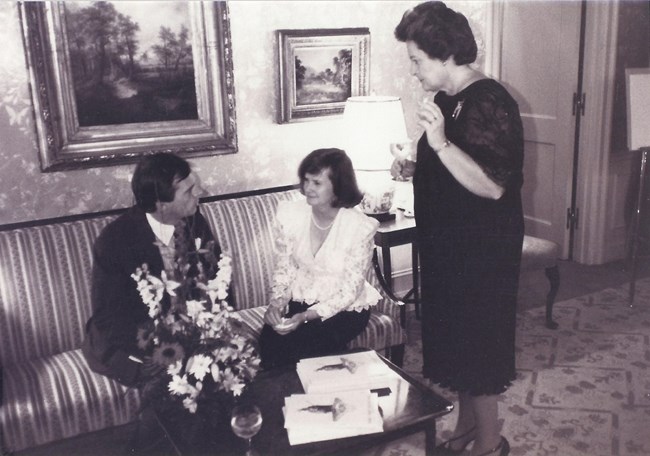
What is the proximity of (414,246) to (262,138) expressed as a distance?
3.47ft

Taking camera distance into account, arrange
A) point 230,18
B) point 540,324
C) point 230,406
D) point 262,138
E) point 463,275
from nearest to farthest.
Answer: point 230,406, point 463,275, point 230,18, point 262,138, point 540,324

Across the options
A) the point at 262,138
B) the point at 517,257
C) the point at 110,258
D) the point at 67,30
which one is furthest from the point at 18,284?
the point at 517,257

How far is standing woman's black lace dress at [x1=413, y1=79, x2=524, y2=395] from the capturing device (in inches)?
81.1

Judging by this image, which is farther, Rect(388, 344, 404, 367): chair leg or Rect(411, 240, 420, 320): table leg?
Rect(411, 240, 420, 320): table leg

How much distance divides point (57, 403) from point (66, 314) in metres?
0.53

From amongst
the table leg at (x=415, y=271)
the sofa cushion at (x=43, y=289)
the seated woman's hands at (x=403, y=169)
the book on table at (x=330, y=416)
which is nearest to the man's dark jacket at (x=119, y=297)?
the sofa cushion at (x=43, y=289)

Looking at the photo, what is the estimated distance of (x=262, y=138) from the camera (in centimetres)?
361

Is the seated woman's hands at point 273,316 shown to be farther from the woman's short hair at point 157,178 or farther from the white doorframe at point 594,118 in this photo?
the white doorframe at point 594,118

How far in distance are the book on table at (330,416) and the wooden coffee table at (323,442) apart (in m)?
0.03

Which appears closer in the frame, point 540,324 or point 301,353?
point 301,353

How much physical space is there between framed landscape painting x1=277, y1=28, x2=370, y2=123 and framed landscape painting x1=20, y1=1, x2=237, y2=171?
333 millimetres

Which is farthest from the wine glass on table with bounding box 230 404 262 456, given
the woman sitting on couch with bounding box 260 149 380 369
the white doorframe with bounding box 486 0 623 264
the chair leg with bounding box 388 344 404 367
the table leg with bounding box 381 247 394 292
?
the white doorframe with bounding box 486 0 623 264

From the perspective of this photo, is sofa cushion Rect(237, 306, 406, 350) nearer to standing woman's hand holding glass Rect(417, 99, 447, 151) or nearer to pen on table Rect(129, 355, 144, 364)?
pen on table Rect(129, 355, 144, 364)

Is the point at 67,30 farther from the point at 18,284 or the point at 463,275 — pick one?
the point at 463,275
